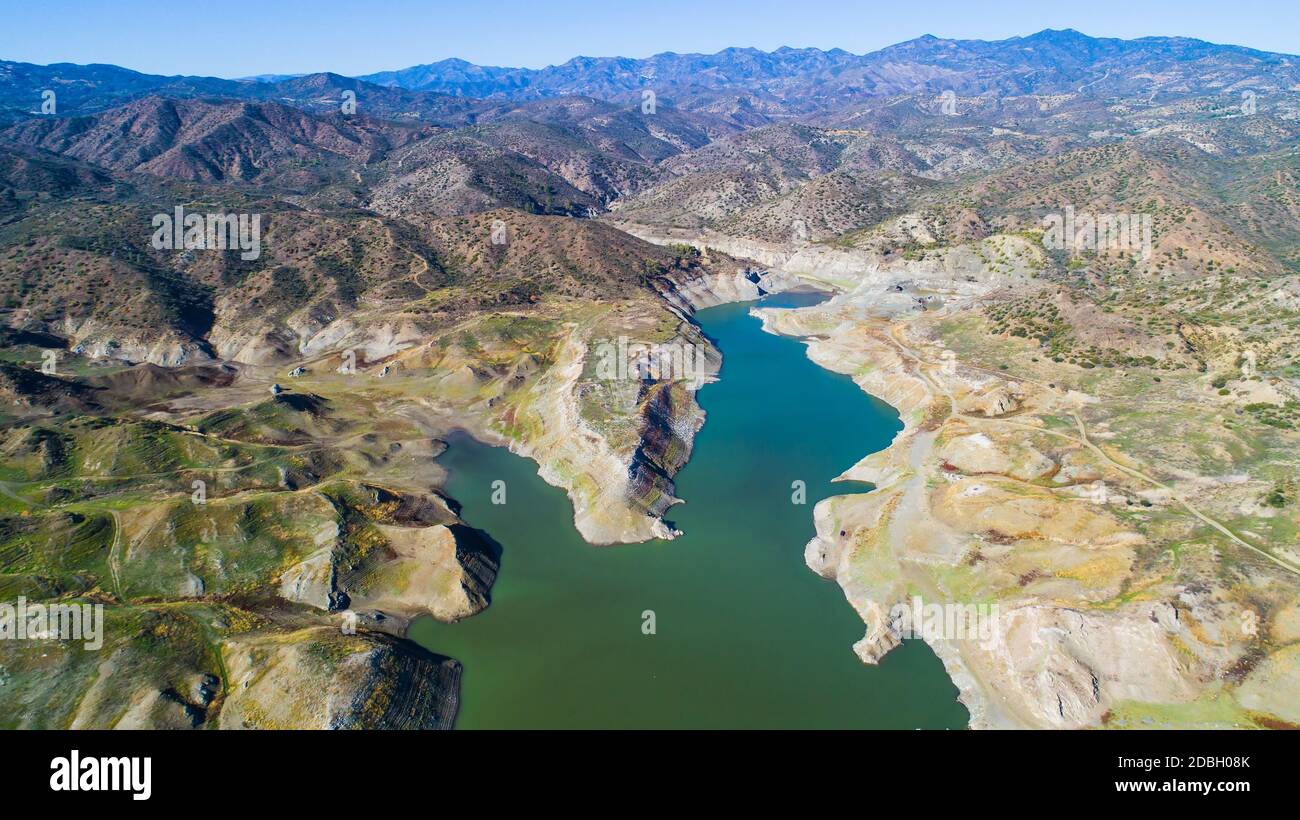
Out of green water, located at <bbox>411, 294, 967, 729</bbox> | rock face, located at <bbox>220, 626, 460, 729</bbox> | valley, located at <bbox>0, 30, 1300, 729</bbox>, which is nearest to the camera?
rock face, located at <bbox>220, 626, 460, 729</bbox>

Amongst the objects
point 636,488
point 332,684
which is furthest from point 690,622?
point 332,684

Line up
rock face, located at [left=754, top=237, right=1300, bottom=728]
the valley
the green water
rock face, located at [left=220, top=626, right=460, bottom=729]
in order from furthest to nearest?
the green water < the valley < rock face, located at [left=754, top=237, right=1300, bottom=728] < rock face, located at [left=220, top=626, right=460, bottom=729]

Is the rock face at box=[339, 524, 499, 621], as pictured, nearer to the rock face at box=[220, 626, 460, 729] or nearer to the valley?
the valley

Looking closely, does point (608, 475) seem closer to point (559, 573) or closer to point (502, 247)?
point (559, 573)

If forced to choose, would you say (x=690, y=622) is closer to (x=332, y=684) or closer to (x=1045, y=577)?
(x=332, y=684)

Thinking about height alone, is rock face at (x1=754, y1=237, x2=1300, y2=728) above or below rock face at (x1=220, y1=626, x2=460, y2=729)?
above

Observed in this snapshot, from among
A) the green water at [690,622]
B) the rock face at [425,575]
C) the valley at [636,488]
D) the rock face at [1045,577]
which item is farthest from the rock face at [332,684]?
the rock face at [1045,577]

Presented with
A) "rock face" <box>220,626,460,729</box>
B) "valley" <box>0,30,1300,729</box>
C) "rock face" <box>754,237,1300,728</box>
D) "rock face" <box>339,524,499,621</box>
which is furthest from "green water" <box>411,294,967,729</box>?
"rock face" <box>754,237,1300,728</box>
